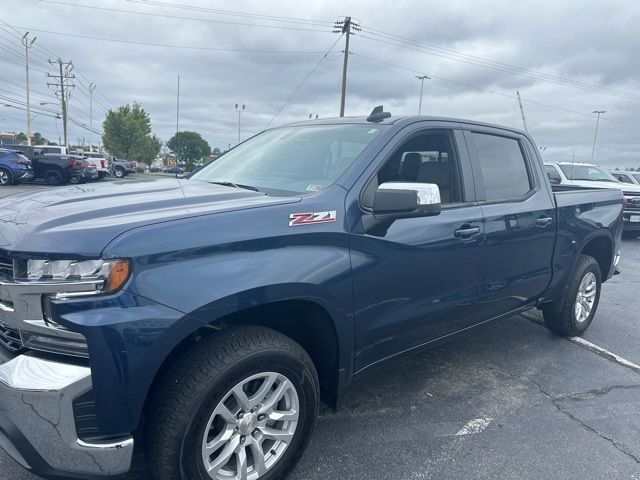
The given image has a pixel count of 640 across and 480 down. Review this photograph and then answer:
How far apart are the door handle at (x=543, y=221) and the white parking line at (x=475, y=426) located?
61.2 inches

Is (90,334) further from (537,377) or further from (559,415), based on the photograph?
(537,377)

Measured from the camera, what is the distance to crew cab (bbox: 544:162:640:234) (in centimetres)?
1192

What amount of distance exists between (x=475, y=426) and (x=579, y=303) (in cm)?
224

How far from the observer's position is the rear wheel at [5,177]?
60.9 ft

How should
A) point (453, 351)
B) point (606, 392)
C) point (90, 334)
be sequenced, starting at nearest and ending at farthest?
point (90, 334)
point (606, 392)
point (453, 351)

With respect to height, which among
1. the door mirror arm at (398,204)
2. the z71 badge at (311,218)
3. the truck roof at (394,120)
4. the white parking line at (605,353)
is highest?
the truck roof at (394,120)

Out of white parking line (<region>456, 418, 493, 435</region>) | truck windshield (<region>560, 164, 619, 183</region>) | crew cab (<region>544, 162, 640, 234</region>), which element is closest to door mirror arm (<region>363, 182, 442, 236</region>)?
white parking line (<region>456, 418, 493, 435</region>)

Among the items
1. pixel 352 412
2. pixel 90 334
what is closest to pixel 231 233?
pixel 90 334

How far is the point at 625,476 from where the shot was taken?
8.64 ft

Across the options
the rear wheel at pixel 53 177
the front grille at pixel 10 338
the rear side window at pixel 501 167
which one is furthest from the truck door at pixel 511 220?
the rear wheel at pixel 53 177

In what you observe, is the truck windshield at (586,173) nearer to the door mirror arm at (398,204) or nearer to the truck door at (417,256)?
the truck door at (417,256)

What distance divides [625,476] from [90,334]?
281 centimetres

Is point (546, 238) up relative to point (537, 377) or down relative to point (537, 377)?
up

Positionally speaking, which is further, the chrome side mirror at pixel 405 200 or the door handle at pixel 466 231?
the door handle at pixel 466 231
